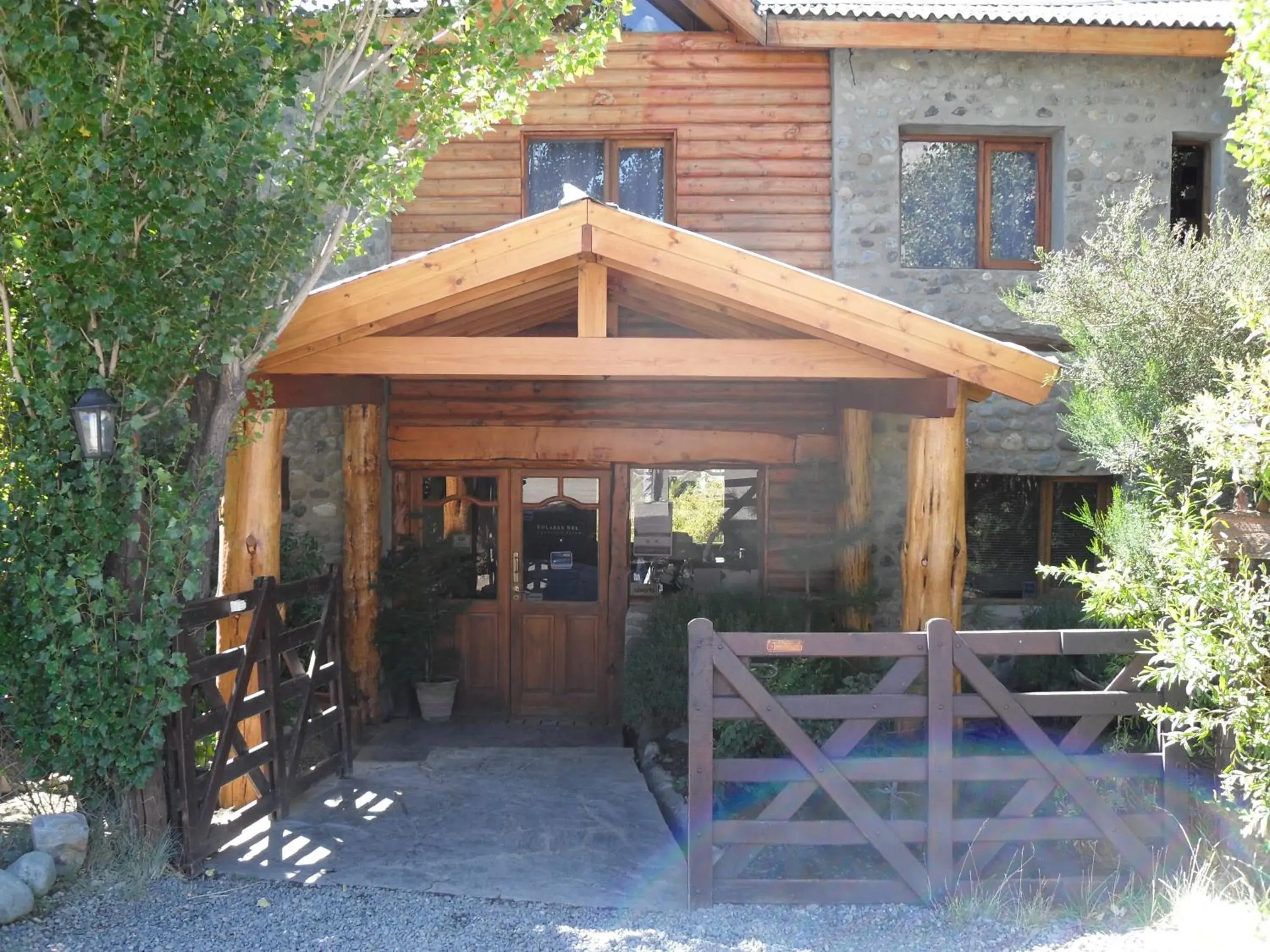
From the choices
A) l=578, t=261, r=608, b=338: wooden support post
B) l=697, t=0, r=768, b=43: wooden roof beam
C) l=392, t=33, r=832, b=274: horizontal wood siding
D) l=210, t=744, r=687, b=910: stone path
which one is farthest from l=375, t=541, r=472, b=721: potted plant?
l=697, t=0, r=768, b=43: wooden roof beam

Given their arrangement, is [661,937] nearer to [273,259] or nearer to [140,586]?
[140,586]

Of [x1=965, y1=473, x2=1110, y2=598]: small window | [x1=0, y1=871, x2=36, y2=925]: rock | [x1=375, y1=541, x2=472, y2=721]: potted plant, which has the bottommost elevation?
[x1=0, y1=871, x2=36, y2=925]: rock

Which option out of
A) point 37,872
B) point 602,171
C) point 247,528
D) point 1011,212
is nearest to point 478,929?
point 37,872

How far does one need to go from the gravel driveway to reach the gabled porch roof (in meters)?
2.88

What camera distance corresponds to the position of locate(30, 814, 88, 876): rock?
4.94m

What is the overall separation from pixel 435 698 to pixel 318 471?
7.35 ft

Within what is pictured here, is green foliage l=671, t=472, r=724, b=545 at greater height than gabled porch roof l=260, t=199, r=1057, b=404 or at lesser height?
lesser

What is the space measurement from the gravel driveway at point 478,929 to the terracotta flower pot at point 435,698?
3.95 m

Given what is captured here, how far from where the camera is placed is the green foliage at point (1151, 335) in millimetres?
6148

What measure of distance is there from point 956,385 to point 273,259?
3.89 meters

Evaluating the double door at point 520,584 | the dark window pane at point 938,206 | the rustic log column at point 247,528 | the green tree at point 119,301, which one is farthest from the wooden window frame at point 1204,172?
the rustic log column at point 247,528

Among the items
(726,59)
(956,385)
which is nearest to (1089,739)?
(956,385)

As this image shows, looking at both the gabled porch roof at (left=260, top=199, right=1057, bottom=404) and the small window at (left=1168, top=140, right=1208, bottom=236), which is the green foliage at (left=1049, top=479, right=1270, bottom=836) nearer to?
the gabled porch roof at (left=260, top=199, right=1057, bottom=404)

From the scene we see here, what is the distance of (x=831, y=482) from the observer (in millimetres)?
9234
